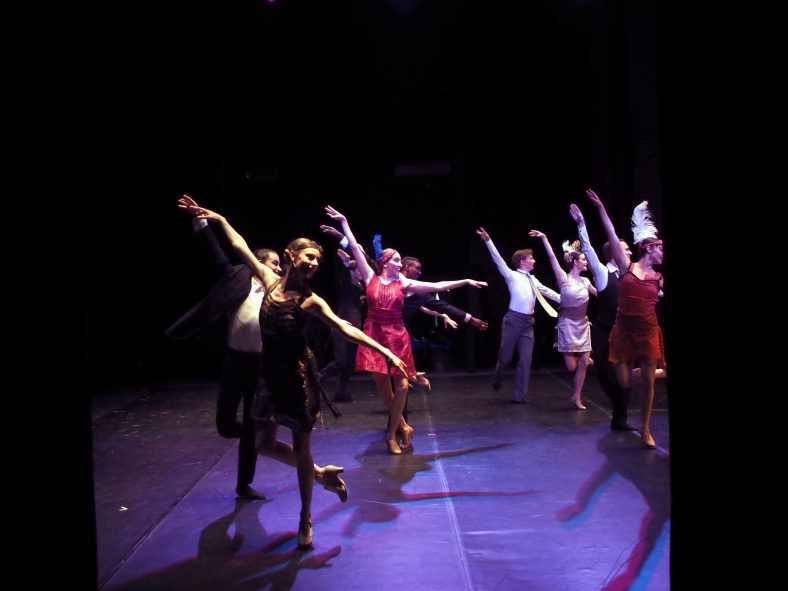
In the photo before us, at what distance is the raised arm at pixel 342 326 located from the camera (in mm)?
3414

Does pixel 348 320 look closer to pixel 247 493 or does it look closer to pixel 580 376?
pixel 580 376

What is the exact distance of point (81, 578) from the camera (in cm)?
210

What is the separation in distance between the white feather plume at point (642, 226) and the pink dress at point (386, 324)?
77.7 inches

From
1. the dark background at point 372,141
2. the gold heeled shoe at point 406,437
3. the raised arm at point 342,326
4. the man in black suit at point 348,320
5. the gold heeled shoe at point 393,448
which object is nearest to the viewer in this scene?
the raised arm at point 342,326

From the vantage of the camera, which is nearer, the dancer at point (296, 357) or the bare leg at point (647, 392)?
the dancer at point (296, 357)

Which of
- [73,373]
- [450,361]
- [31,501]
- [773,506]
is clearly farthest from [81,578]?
[450,361]

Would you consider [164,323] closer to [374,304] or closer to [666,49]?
[374,304]

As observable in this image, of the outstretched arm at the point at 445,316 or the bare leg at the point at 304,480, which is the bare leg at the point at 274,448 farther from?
the outstretched arm at the point at 445,316

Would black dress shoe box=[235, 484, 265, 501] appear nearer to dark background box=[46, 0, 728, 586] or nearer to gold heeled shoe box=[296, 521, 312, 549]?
gold heeled shoe box=[296, 521, 312, 549]

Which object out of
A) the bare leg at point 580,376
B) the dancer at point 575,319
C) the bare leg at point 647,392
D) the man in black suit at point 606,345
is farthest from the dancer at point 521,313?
the bare leg at point 647,392

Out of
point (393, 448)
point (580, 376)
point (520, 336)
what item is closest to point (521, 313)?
point (520, 336)

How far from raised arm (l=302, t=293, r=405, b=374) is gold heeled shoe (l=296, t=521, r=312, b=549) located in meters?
0.99

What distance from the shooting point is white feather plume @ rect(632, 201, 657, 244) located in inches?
207

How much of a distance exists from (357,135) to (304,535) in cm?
790
